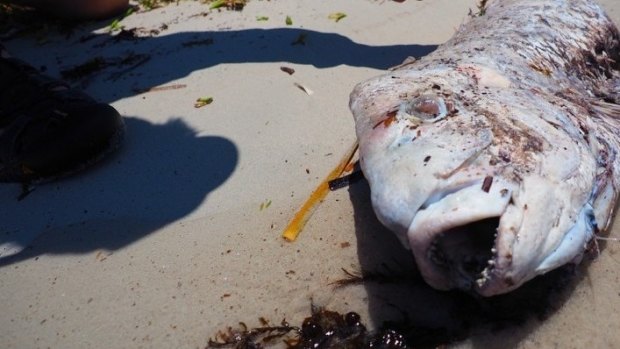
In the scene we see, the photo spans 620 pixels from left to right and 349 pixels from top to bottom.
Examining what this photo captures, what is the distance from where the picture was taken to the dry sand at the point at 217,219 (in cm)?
211

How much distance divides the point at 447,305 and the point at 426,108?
2.44ft

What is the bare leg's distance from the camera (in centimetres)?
467

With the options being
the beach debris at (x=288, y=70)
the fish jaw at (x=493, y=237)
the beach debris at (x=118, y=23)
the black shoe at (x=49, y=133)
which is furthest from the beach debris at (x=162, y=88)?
the fish jaw at (x=493, y=237)

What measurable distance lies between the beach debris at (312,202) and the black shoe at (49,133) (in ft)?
4.01

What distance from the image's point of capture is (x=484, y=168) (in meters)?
1.69

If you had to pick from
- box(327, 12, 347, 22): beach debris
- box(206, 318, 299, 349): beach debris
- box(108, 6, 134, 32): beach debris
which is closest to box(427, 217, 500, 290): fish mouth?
box(206, 318, 299, 349): beach debris

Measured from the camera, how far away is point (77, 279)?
7.80 feet

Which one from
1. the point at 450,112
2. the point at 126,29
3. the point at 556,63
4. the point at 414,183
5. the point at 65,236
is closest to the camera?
the point at 414,183

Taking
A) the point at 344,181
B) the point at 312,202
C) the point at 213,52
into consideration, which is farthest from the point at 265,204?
the point at 213,52

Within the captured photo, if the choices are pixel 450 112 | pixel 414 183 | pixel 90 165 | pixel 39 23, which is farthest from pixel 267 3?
pixel 414 183

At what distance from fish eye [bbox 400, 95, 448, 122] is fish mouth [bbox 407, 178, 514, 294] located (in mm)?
362

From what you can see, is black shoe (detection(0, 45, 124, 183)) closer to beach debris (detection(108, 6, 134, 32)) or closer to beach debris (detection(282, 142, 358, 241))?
beach debris (detection(282, 142, 358, 241))

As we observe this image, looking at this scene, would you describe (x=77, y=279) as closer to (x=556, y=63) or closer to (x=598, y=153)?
(x=598, y=153)

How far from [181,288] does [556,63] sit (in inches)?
87.2
